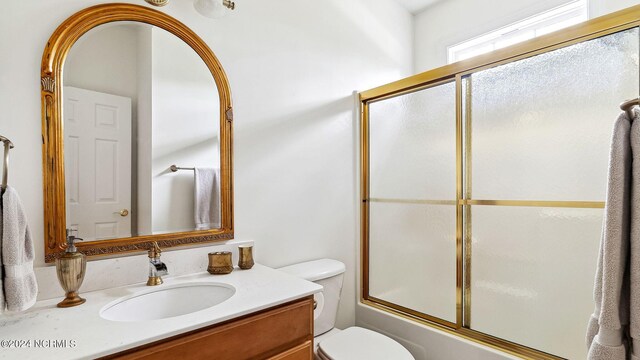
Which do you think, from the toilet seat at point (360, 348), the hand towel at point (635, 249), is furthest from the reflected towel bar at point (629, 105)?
the toilet seat at point (360, 348)

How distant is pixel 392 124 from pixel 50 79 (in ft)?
5.48

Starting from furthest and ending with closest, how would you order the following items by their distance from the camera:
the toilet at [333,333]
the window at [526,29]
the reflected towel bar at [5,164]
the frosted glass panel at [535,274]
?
1. the window at [526,29]
2. the toilet at [333,333]
3. the frosted glass panel at [535,274]
4. the reflected towel bar at [5,164]

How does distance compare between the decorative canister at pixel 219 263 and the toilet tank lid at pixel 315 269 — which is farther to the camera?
the toilet tank lid at pixel 315 269

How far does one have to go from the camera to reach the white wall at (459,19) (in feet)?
6.68

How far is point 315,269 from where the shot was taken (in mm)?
1682

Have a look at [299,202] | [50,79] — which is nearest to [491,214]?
[299,202]

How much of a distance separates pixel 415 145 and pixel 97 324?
1.68 metres

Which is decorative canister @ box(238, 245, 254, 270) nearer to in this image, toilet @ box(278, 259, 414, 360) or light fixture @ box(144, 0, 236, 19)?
toilet @ box(278, 259, 414, 360)

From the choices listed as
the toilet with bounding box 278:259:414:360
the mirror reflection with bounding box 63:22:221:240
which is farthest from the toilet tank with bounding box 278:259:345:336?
the mirror reflection with bounding box 63:22:221:240

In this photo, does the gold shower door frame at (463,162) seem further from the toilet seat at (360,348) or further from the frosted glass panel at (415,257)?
the toilet seat at (360,348)

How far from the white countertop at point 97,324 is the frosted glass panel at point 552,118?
1.09m

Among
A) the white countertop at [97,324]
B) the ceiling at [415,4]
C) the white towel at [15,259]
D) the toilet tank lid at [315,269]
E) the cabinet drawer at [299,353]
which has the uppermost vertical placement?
the ceiling at [415,4]

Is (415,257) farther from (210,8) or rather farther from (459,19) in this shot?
(459,19)

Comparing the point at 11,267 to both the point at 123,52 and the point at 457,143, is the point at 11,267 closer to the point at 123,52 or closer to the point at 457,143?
the point at 123,52
